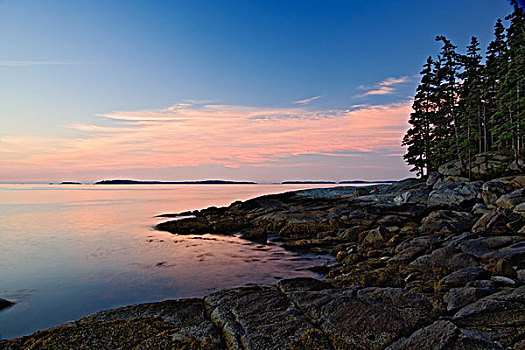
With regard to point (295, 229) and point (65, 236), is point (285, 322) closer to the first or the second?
point (295, 229)

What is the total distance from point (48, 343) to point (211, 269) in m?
9.42

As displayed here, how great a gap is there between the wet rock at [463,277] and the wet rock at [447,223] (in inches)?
349

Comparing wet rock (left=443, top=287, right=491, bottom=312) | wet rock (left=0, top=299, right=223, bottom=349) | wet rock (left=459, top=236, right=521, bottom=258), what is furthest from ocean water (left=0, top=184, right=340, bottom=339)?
wet rock (left=443, top=287, right=491, bottom=312)

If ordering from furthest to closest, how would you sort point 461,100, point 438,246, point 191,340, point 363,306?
point 461,100, point 438,246, point 363,306, point 191,340

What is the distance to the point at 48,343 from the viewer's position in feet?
21.8

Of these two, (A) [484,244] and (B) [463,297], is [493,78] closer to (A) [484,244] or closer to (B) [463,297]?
(A) [484,244]

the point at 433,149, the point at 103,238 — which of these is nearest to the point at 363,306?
the point at 103,238

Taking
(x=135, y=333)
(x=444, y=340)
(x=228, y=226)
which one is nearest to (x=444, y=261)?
(x=444, y=340)

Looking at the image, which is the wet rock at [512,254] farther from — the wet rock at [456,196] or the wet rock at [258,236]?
the wet rock at [456,196]

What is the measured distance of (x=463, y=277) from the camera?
860 cm

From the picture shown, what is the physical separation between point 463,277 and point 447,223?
10.4m

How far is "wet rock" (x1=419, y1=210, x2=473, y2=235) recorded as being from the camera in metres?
17.4

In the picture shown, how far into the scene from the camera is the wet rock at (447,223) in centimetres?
1741

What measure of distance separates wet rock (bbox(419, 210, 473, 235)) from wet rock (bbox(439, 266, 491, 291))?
8.86 metres
